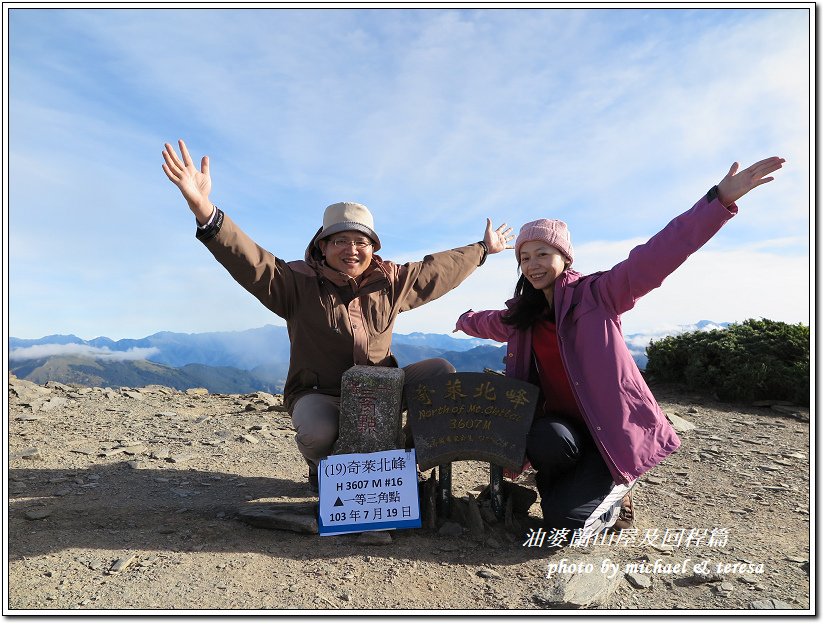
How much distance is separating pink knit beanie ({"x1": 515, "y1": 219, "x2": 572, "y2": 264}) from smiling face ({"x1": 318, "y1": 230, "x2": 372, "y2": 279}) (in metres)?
1.16

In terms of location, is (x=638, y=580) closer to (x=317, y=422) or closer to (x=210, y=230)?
(x=317, y=422)

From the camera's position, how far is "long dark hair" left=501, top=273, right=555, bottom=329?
4391mm

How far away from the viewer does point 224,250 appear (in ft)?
14.1

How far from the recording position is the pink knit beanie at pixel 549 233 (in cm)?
421

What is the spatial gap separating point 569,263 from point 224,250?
2.28 meters

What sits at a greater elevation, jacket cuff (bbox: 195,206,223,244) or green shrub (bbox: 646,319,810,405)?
jacket cuff (bbox: 195,206,223,244)

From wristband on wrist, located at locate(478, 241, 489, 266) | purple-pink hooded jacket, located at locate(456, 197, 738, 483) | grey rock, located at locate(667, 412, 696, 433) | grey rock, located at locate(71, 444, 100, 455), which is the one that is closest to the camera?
purple-pink hooded jacket, located at locate(456, 197, 738, 483)

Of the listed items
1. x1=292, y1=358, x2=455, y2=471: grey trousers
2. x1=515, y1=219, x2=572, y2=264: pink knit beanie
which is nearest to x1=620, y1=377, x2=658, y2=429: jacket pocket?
x1=515, y1=219, x2=572, y2=264: pink knit beanie

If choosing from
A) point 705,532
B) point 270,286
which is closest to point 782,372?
point 705,532

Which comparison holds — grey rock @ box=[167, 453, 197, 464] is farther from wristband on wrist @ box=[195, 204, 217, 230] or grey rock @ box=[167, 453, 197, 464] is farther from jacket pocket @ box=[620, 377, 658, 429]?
jacket pocket @ box=[620, 377, 658, 429]

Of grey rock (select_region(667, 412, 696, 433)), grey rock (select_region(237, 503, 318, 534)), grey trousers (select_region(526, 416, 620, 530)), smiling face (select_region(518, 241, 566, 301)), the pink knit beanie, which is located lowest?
grey rock (select_region(237, 503, 318, 534))

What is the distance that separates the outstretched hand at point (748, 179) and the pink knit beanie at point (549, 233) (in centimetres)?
96

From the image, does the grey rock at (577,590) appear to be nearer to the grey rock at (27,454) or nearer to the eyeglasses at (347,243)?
the eyeglasses at (347,243)
